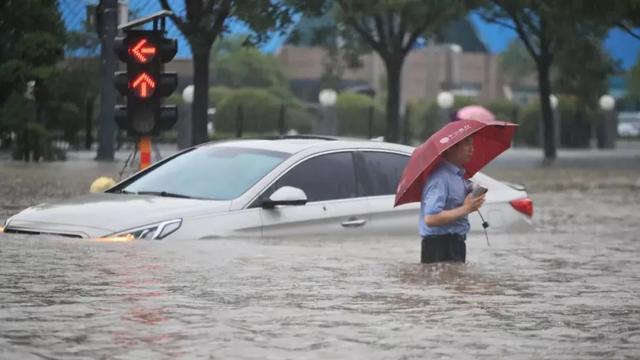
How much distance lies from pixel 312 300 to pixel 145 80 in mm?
8377

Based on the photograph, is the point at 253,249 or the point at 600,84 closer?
the point at 253,249

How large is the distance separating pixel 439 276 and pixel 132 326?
3122mm

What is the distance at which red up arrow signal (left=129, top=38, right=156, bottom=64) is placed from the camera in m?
16.6

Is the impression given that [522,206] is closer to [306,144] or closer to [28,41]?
[306,144]

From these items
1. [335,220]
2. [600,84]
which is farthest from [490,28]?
[335,220]

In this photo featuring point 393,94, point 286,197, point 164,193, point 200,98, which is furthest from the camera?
point 393,94

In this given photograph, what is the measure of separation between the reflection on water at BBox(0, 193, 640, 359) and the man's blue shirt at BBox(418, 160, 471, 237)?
0.99ft

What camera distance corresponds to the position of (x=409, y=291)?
9352mm

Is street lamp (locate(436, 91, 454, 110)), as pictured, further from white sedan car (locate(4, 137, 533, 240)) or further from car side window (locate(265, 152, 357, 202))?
car side window (locate(265, 152, 357, 202))

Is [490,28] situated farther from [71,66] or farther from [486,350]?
[486,350]

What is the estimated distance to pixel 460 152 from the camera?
10.2 meters

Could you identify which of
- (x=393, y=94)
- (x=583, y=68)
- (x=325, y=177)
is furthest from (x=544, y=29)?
(x=325, y=177)

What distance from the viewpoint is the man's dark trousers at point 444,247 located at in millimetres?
10297

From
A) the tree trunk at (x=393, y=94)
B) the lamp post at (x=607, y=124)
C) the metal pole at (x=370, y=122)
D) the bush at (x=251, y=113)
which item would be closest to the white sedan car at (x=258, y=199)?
the tree trunk at (x=393, y=94)
